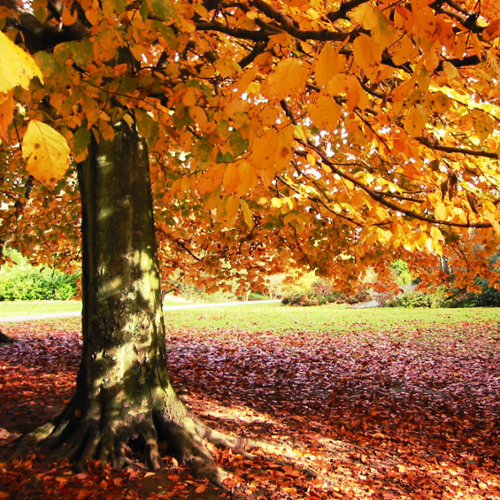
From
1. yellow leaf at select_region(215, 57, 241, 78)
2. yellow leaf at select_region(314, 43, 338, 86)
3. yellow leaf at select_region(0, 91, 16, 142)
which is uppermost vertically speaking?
yellow leaf at select_region(215, 57, 241, 78)

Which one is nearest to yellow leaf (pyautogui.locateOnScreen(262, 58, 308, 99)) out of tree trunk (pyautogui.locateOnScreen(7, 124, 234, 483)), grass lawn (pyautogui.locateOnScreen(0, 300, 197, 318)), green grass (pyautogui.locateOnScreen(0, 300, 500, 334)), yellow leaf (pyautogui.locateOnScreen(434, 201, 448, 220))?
yellow leaf (pyautogui.locateOnScreen(434, 201, 448, 220))

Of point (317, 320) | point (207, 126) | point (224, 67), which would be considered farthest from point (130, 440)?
point (317, 320)

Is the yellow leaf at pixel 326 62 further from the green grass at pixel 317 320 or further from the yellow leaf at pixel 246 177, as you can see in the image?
the green grass at pixel 317 320

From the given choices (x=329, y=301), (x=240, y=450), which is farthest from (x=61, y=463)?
(x=329, y=301)

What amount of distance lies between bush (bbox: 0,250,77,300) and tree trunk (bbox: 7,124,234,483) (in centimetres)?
2286

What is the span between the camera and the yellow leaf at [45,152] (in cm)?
123

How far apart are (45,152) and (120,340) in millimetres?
2986

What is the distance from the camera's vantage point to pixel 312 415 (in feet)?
20.3

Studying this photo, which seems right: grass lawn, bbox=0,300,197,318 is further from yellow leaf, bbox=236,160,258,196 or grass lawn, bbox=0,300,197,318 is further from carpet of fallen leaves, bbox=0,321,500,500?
yellow leaf, bbox=236,160,258,196

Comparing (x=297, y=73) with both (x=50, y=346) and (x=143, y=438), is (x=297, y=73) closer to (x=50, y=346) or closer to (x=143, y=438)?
(x=143, y=438)

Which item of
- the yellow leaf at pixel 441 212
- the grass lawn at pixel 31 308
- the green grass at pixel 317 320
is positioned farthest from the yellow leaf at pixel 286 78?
the grass lawn at pixel 31 308

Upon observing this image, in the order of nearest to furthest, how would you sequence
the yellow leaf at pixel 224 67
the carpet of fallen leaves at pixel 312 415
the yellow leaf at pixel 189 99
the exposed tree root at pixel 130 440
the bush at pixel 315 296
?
the yellow leaf at pixel 189 99, the yellow leaf at pixel 224 67, the carpet of fallen leaves at pixel 312 415, the exposed tree root at pixel 130 440, the bush at pixel 315 296

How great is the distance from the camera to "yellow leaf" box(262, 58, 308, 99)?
5.61 ft

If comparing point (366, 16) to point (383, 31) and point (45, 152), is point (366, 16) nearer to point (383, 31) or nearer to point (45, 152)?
point (383, 31)
